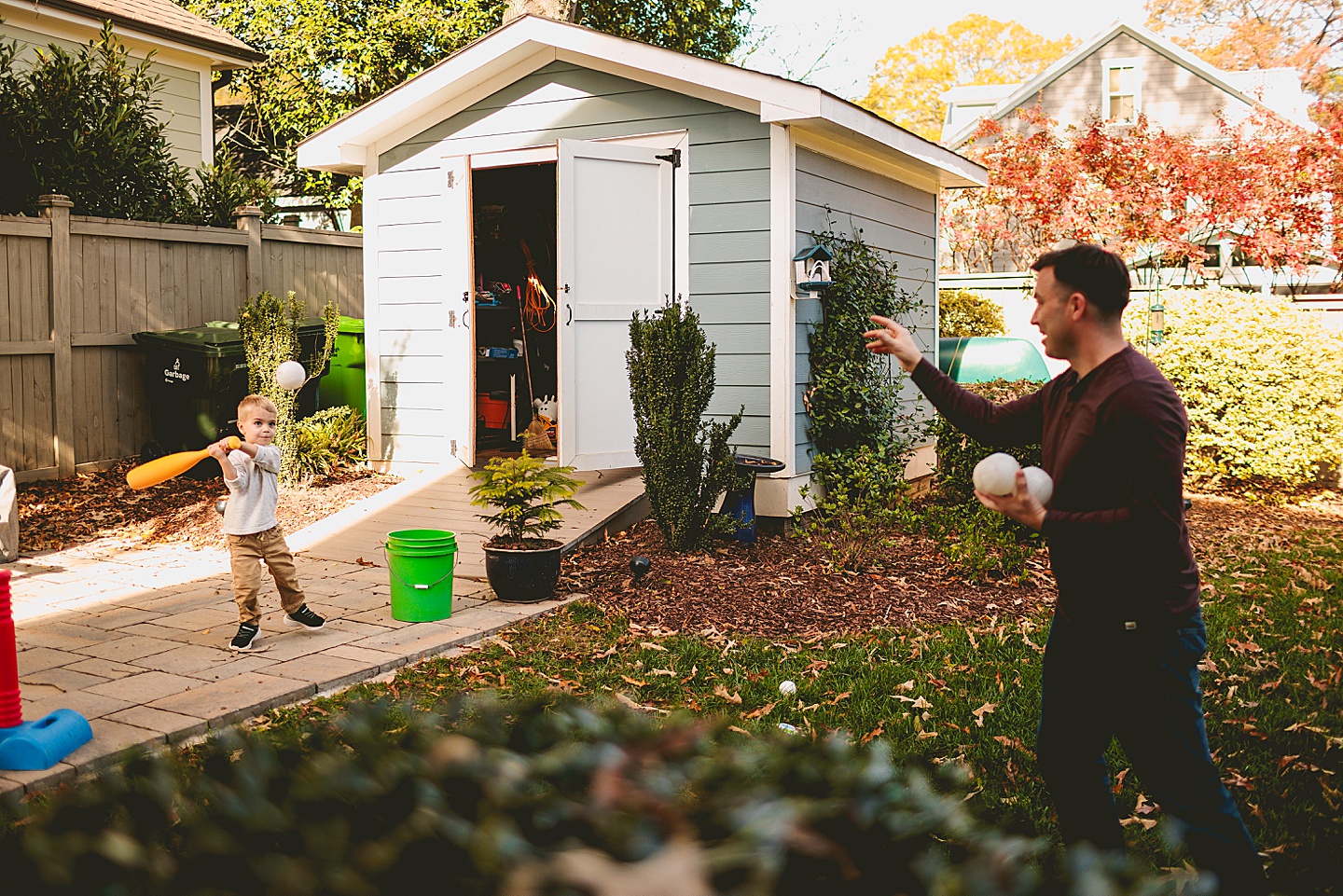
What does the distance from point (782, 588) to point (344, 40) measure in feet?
43.7

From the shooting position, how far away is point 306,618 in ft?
17.7

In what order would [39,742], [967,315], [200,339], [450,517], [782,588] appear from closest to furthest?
1. [39,742]
2. [782,588]
3. [450,517]
4. [200,339]
5. [967,315]

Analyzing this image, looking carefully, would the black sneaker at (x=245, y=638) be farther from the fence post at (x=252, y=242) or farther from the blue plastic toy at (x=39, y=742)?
the fence post at (x=252, y=242)

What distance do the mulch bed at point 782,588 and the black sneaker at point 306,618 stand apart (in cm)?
148

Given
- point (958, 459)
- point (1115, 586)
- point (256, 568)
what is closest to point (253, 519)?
point (256, 568)

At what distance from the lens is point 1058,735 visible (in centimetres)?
274

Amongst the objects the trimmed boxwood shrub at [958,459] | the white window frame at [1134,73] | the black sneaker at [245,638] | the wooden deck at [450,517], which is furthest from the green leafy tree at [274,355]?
the white window frame at [1134,73]

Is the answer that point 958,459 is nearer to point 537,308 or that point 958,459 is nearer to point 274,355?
point 537,308

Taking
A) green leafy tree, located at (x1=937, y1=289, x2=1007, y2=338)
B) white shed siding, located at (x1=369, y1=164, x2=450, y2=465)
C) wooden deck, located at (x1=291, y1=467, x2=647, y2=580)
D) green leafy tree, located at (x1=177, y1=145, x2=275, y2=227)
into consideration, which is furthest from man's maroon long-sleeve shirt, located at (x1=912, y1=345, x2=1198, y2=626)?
green leafy tree, located at (x1=937, y1=289, x2=1007, y2=338)

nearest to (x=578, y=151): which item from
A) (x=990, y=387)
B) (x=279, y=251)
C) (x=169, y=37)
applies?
(x=990, y=387)

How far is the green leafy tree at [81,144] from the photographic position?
9320mm

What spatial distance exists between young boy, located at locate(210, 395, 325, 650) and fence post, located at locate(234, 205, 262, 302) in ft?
17.9

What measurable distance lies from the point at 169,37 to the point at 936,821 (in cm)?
1466

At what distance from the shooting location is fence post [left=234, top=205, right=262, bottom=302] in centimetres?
1026
